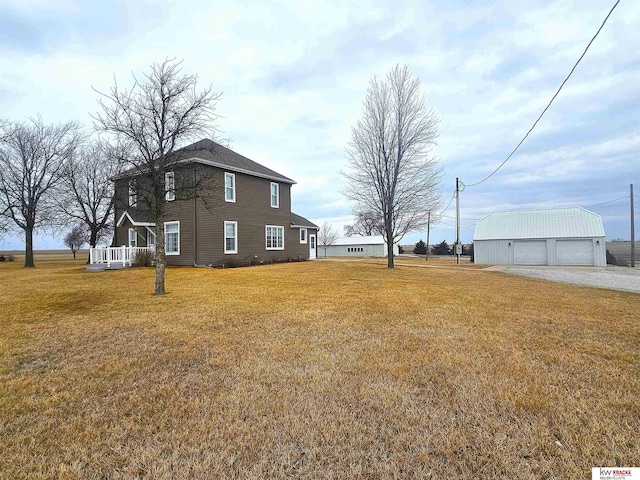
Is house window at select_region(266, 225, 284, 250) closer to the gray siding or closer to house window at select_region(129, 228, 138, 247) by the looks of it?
the gray siding

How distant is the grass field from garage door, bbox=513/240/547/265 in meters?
25.8

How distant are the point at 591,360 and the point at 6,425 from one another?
659 cm

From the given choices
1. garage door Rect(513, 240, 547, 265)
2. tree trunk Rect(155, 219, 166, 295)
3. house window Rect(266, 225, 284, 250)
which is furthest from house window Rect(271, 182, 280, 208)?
garage door Rect(513, 240, 547, 265)

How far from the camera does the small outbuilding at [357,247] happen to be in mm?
56031

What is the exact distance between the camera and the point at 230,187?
20719mm

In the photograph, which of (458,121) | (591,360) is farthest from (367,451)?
(458,121)

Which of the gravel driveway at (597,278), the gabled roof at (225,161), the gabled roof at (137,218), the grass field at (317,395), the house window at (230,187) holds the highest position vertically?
the gabled roof at (225,161)

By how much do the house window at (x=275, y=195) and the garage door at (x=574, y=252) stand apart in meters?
25.8

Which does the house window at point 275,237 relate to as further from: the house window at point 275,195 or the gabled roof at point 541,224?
the gabled roof at point 541,224

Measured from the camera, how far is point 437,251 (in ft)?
192

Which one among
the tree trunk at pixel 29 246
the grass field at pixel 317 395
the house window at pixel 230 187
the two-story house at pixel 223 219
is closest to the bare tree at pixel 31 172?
the tree trunk at pixel 29 246

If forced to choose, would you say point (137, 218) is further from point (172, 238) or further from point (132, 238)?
point (172, 238)

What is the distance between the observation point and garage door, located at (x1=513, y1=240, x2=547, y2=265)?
28.7 m

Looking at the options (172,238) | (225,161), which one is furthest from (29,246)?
(225,161)
